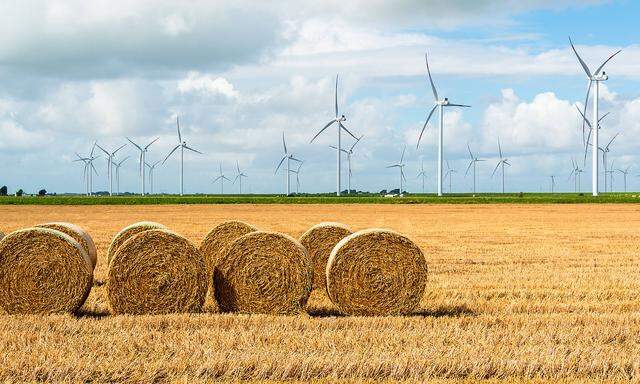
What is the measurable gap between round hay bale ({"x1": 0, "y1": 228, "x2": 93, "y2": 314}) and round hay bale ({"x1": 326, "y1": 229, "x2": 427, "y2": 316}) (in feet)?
12.2

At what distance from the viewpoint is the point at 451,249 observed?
24.2 metres

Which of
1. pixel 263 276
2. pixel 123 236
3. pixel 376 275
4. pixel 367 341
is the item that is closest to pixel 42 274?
pixel 263 276

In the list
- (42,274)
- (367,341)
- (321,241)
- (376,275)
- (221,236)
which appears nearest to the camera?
(367,341)

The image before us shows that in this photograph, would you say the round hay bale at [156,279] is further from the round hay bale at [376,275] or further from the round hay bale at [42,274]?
the round hay bale at [376,275]

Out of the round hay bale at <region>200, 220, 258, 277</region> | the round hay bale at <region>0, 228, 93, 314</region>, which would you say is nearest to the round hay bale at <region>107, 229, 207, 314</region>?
the round hay bale at <region>0, 228, 93, 314</region>

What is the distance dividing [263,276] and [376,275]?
5.57ft

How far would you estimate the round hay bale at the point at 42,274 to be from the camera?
39.2 feet

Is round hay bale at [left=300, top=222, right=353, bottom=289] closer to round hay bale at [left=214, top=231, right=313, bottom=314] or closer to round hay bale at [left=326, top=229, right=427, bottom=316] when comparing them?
round hay bale at [left=326, top=229, right=427, bottom=316]

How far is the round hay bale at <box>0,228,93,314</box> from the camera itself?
39.2 ft

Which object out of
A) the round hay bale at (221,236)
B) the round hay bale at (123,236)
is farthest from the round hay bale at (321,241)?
the round hay bale at (123,236)

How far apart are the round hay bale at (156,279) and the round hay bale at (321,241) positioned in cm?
387

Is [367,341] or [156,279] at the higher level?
[156,279]

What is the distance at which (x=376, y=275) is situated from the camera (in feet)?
40.3

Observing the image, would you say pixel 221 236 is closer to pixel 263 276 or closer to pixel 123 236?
pixel 123 236
